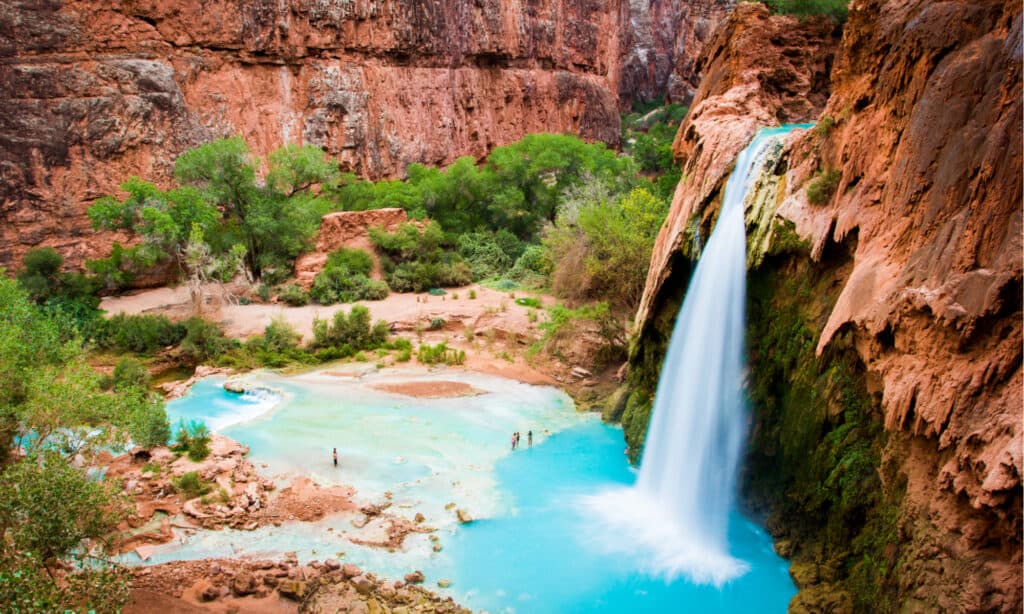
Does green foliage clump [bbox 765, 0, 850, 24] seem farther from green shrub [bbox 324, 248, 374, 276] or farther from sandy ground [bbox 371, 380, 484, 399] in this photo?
green shrub [bbox 324, 248, 374, 276]

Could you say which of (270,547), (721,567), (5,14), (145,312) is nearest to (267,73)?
(5,14)

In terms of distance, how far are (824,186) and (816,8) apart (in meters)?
10.3

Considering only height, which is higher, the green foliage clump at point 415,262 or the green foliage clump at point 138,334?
the green foliage clump at point 415,262

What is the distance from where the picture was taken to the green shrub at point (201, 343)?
77.9 feet

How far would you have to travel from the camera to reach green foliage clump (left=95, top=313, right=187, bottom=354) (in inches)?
947

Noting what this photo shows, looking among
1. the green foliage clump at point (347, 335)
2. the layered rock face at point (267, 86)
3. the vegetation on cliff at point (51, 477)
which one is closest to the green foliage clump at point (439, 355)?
the green foliage clump at point (347, 335)

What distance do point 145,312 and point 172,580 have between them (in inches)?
743

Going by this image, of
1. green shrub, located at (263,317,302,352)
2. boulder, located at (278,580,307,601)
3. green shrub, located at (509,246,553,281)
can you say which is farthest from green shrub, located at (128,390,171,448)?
green shrub, located at (509,246,553,281)

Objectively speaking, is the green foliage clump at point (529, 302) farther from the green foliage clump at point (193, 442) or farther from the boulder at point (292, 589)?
the boulder at point (292, 589)

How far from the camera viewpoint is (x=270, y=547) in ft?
39.8

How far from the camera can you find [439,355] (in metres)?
23.8

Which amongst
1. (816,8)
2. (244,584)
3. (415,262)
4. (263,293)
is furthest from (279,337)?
(816,8)

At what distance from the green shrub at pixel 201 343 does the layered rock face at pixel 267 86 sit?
Answer: 11.7 m

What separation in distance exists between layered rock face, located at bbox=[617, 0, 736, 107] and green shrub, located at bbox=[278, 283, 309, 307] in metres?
44.7
